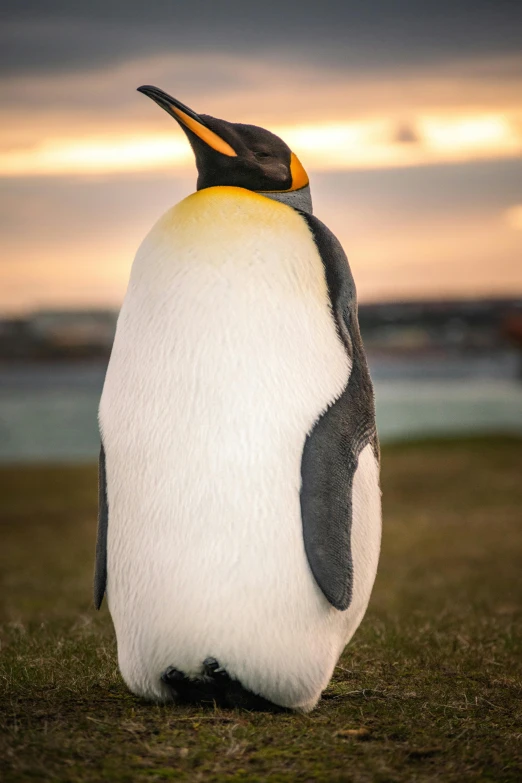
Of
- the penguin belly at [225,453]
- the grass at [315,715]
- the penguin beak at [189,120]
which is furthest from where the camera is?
the penguin beak at [189,120]

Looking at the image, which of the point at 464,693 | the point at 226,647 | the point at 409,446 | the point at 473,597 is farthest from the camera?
the point at 409,446

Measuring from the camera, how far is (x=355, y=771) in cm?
333

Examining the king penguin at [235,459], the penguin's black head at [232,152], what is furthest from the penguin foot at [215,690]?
the penguin's black head at [232,152]

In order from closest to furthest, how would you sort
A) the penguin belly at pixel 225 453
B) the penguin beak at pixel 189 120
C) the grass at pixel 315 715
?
the grass at pixel 315 715
the penguin belly at pixel 225 453
the penguin beak at pixel 189 120

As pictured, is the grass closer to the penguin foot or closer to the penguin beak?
the penguin foot

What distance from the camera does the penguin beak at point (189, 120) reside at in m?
4.01

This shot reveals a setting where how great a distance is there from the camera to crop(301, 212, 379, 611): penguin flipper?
12.1 feet

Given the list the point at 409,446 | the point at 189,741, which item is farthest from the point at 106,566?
the point at 409,446

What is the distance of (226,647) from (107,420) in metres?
1.00

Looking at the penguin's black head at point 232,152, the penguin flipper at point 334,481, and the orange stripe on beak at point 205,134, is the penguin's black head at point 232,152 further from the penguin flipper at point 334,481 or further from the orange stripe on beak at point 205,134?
the penguin flipper at point 334,481

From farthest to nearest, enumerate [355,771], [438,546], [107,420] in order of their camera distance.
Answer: [438,546]
[107,420]
[355,771]

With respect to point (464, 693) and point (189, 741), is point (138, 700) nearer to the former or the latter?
point (189, 741)

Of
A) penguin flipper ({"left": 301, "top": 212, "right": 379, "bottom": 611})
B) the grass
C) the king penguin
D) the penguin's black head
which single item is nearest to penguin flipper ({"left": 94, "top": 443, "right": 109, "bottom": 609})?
the king penguin

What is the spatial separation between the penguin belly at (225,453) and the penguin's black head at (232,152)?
0.49ft
